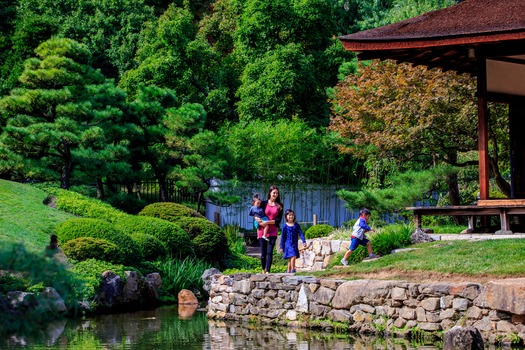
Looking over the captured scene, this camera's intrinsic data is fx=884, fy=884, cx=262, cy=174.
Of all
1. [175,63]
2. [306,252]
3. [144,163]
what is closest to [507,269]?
[306,252]

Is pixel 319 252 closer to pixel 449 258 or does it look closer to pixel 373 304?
pixel 449 258

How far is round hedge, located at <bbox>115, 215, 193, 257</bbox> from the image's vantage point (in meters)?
20.1

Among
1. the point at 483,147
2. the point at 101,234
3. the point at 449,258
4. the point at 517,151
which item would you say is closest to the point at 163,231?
the point at 101,234

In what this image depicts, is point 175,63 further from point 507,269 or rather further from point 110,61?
point 507,269

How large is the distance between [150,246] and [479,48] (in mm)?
8062

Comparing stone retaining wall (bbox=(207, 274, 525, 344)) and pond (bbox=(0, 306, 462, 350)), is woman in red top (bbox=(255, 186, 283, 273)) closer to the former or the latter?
stone retaining wall (bbox=(207, 274, 525, 344))

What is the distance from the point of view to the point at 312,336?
12.0 metres

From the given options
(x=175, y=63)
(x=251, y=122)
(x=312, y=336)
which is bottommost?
(x=312, y=336)

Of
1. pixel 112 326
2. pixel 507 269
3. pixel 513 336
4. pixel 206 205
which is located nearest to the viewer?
pixel 513 336

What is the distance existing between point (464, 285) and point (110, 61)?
28.5m

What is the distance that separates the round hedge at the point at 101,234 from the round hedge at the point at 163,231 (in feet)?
5.04

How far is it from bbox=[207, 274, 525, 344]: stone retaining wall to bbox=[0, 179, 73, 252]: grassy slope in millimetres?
4948

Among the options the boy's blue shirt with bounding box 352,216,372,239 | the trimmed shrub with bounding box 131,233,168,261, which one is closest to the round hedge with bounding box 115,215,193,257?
the trimmed shrub with bounding box 131,233,168,261

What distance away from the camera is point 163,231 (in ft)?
66.2
